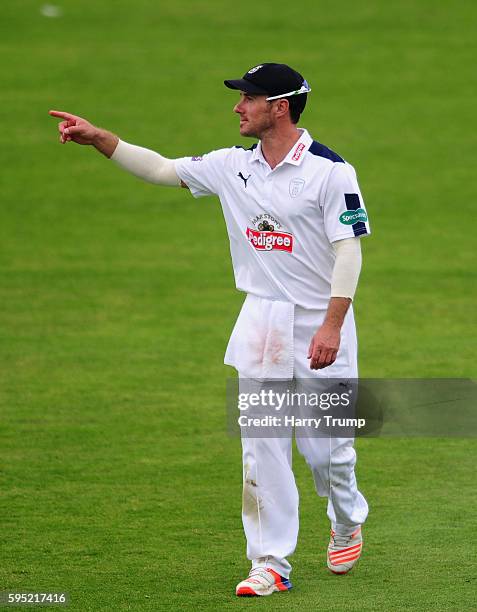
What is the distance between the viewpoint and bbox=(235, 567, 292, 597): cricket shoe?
224 inches

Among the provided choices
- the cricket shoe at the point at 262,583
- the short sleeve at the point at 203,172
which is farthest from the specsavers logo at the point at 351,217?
the cricket shoe at the point at 262,583

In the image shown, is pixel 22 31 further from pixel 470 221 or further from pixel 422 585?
pixel 422 585

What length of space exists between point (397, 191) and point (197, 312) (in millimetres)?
4694

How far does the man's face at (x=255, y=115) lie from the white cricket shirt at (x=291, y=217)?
10 centimetres

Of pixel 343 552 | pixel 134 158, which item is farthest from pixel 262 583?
pixel 134 158

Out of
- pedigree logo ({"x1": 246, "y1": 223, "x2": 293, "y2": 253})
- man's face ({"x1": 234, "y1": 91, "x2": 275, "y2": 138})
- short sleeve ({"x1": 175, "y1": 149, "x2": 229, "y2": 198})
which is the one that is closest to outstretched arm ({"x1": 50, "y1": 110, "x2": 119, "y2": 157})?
short sleeve ({"x1": 175, "y1": 149, "x2": 229, "y2": 198})

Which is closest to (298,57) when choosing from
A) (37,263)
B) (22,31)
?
(22,31)

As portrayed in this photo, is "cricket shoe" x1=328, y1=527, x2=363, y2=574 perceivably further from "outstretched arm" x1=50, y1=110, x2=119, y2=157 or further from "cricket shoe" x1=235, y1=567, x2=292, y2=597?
"outstretched arm" x1=50, y1=110, x2=119, y2=157

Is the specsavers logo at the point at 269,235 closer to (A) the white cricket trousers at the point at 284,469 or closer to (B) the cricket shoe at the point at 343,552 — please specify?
(A) the white cricket trousers at the point at 284,469

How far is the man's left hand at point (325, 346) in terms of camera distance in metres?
5.51

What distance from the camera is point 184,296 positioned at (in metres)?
11.6

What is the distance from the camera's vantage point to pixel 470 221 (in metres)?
13.9

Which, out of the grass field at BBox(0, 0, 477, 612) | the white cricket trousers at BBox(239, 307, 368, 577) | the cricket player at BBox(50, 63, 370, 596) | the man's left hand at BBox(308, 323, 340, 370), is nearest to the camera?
the man's left hand at BBox(308, 323, 340, 370)

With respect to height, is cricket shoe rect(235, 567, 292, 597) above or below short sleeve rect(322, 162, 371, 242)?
below
